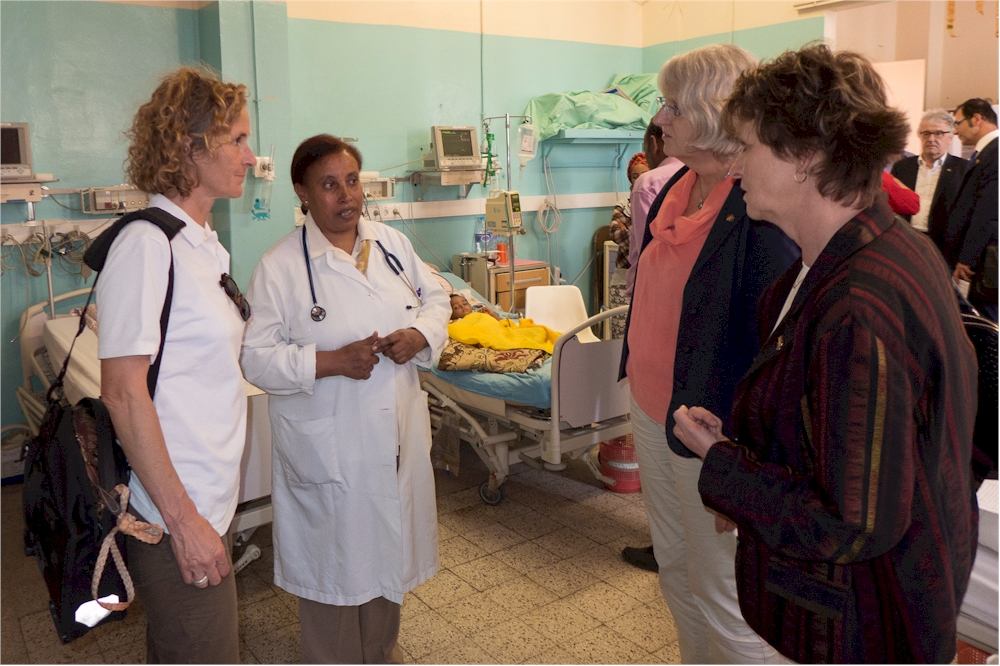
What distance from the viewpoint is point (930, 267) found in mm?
1079

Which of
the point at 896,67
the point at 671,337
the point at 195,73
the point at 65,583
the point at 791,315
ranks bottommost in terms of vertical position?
the point at 65,583

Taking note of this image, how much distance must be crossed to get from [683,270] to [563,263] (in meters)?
5.06

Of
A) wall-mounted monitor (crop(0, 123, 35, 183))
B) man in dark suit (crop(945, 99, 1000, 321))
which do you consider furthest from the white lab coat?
man in dark suit (crop(945, 99, 1000, 321))

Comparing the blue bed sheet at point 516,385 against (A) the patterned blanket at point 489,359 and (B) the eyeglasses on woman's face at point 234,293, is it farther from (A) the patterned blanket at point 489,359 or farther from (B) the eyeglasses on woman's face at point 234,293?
(B) the eyeglasses on woman's face at point 234,293

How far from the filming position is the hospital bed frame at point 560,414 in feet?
10.4

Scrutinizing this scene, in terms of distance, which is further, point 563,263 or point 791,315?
point 563,263

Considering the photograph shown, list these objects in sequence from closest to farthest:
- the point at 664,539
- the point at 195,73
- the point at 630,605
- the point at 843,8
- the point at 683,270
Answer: the point at 195,73
the point at 683,270
the point at 664,539
the point at 630,605
the point at 843,8

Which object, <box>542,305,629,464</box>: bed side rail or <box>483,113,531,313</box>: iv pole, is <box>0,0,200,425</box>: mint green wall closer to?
<box>483,113,531,313</box>: iv pole

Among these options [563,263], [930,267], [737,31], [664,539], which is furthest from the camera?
[563,263]

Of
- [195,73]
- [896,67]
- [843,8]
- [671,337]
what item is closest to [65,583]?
[195,73]

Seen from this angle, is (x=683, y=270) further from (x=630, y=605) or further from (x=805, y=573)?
(x=630, y=605)

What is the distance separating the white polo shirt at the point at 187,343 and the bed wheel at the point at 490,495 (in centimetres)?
227

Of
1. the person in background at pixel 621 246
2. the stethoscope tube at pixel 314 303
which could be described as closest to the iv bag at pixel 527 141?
the person in background at pixel 621 246

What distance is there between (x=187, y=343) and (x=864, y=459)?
110cm
